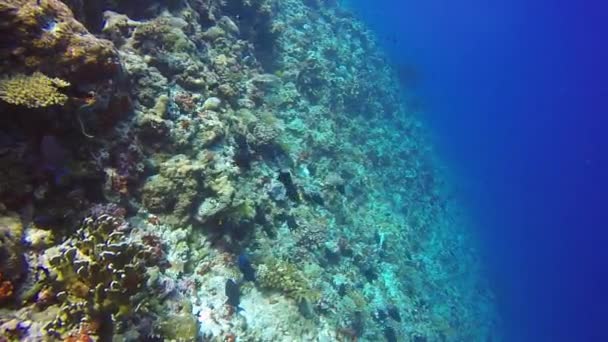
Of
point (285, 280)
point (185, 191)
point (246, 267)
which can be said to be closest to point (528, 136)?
point (285, 280)

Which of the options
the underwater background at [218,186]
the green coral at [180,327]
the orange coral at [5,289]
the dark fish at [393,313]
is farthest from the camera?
the dark fish at [393,313]

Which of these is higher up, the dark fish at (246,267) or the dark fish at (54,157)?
the dark fish at (54,157)

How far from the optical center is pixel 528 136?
84625 millimetres

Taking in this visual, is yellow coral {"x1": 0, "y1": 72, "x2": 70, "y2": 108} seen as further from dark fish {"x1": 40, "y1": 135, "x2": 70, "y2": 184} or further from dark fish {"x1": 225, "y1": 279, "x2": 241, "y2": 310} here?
dark fish {"x1": 225, "y1": 279, "x2": 241, "y2": 310}

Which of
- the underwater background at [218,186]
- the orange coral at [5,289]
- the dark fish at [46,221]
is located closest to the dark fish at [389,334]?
the underwater background at [218,186]

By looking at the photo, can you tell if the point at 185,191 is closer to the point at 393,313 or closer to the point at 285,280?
the point at 285,280

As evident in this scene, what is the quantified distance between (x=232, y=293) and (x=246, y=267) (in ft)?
2.86

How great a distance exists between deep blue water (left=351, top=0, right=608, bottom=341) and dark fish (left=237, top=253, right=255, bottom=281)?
1160 inches

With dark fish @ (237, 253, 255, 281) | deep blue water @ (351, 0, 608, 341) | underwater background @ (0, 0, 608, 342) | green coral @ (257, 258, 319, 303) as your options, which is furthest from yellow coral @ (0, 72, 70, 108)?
deep blue water @ (351, 0, 608, 341)

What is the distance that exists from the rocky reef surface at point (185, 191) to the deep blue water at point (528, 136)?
70.4ft

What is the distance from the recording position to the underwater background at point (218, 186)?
4824 mm

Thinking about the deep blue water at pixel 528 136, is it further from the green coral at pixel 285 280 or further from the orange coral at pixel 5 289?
the orange coral at pixel 5 289

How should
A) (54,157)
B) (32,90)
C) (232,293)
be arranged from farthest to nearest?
(232,293), (54,157), (32,90)

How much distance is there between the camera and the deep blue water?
44750 mm
